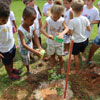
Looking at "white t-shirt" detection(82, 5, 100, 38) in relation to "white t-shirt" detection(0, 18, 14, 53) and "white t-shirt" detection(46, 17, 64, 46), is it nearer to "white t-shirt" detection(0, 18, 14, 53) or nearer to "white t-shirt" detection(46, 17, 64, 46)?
"white t-shirt" detection(46, 17, 64, 46)

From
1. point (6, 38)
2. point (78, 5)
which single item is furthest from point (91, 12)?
point (6, 38)

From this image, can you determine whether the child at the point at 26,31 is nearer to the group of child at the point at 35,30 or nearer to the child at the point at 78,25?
the group of child at the point at 35,30

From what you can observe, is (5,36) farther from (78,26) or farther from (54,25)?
(78,26)

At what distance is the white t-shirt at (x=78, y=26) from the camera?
278 centimetres

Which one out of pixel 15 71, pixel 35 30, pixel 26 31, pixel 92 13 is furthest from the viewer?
pixel 92 13

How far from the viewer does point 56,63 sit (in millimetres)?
3748

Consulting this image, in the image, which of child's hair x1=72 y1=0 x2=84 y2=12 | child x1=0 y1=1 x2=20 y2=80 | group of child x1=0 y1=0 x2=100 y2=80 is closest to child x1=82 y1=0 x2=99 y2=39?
group of child x1=0 y1=0 x2=100 y2=80

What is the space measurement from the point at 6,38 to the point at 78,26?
152 centimetres

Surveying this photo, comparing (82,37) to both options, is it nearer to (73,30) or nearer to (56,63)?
(73,30)

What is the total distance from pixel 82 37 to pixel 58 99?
1460mm

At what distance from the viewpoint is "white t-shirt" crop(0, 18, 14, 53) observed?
2.39 metres

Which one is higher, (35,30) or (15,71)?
(35,30)

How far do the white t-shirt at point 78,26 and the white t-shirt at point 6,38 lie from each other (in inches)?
50.2

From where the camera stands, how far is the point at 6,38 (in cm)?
249
